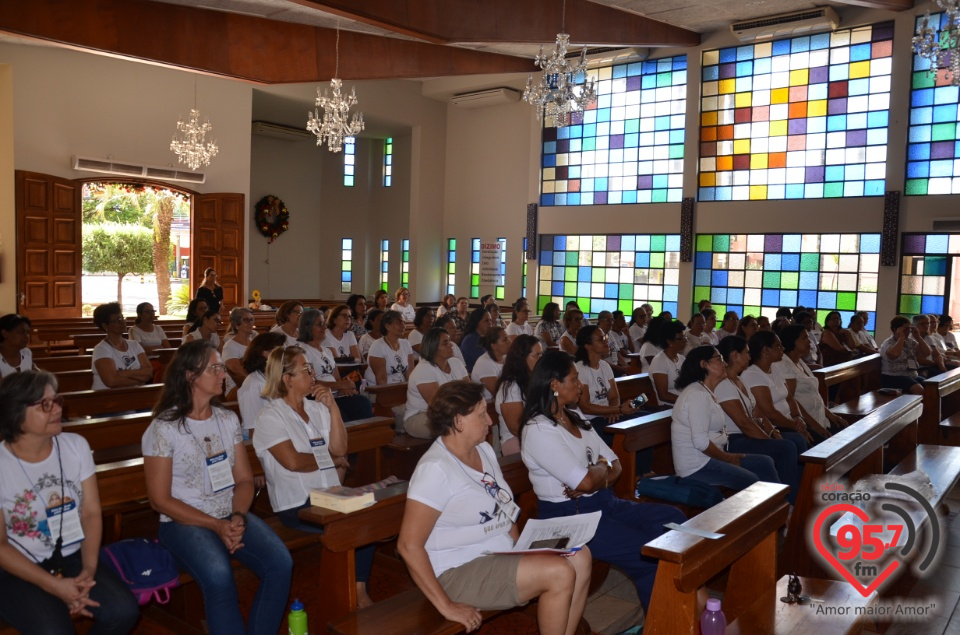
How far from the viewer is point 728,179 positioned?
1431cm

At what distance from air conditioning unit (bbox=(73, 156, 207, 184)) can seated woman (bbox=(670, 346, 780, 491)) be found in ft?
36.4

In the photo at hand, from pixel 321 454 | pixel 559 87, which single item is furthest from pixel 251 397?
pixel 559 87

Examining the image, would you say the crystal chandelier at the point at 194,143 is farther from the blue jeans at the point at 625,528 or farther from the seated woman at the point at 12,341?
the blue jeans at the point at 625,528

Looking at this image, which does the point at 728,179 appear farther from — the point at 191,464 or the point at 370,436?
the point at 191,464

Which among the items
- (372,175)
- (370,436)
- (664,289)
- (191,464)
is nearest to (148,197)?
(372,175)

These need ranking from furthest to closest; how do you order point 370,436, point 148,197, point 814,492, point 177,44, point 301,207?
1. point 301,207
2. point 148,197
3. point 177,44
4. point 370,436
5. point 814,492

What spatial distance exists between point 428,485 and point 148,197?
15723 millimetres

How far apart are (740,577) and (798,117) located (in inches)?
477

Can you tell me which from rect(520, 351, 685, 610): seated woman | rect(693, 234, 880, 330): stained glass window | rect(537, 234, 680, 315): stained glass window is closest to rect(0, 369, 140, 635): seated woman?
rect(520, 351, 685, 610): seated woman

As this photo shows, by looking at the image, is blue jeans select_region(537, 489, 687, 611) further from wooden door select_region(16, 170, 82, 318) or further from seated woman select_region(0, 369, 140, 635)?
wooden door select_region(16, 170, 82, 318)

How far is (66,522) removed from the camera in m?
2.63

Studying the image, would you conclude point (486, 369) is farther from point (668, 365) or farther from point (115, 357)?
point (115, 357)

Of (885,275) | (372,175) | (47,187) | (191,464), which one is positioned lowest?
(191,464)

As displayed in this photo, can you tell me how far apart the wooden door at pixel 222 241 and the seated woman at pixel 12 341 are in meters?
8.72
